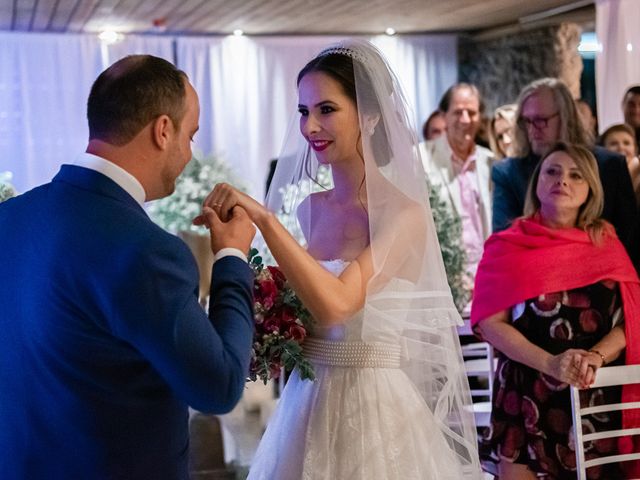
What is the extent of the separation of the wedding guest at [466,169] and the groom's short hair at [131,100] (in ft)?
14.9

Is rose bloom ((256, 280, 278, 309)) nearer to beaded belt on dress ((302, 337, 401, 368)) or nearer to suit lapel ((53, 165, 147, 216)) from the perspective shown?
beaded belt on dress ((302, 337, 401, 368))

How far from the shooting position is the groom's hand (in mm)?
1898

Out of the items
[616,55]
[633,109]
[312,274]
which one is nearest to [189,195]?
[633,109]

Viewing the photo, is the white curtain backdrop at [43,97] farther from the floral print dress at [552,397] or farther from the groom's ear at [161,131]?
the groom's ear at [161,131]

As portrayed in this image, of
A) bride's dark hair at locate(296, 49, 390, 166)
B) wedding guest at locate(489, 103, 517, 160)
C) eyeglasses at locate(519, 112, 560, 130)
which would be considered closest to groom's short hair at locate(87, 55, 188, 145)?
bride's dark hair at locate(296, 49, 390, 166)

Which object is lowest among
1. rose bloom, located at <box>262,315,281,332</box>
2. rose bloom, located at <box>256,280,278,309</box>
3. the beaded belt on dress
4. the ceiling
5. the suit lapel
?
the beaded belt on dress

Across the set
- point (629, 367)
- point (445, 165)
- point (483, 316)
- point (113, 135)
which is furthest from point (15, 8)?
point (113, 135)

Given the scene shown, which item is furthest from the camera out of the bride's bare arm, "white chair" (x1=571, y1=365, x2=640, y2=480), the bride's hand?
"white chair" (x1=571, y1=365, x2=640, y2=480)

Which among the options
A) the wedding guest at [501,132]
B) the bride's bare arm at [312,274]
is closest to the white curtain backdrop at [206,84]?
the wedding guest at [501,132]

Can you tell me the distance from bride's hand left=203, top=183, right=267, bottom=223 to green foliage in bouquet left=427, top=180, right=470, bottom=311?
10.6 ft

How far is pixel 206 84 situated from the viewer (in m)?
9.86

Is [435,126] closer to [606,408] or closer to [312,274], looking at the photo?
[606,408]

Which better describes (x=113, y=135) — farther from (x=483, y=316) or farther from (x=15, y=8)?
(x=15, y=8)

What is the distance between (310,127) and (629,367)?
1.44 metres
